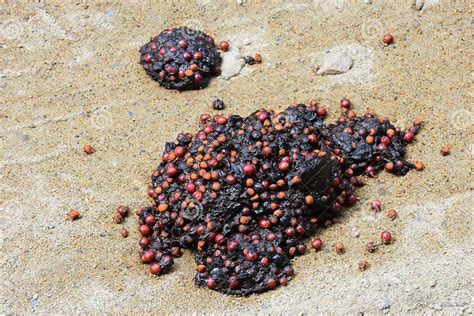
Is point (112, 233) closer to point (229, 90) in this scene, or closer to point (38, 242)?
point (38, 242)

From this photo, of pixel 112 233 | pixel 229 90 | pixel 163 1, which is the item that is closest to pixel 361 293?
pixel 112 233

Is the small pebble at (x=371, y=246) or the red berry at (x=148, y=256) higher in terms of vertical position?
the small pebble at (x=371, y=246)

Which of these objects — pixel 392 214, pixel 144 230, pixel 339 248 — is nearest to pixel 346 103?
pixel 392 214

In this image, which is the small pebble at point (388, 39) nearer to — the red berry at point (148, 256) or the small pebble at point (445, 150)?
the small pebble at point (445, 150)

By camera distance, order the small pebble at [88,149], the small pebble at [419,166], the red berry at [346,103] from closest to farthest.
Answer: the small pebble at [419,166]
the small pebble at [88,149]
the red berry at [346,103]

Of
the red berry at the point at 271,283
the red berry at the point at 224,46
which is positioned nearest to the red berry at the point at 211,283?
the red berry at the point at 271,283
